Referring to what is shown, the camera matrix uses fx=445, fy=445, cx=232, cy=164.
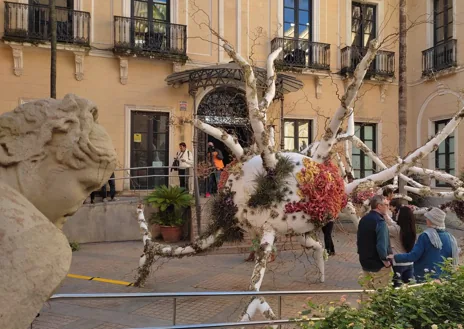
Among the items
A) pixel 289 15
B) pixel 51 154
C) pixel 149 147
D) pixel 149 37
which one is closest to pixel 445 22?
pixel 289 15

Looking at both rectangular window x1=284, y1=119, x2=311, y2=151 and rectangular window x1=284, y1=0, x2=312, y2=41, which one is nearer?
rectangular window x1=284, y1=119, x2=311, y2=151

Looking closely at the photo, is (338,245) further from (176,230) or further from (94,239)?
(94,239)

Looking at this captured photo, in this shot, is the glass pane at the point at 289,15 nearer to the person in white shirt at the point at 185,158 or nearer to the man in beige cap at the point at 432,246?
the person in white shirt at the point at 185,158

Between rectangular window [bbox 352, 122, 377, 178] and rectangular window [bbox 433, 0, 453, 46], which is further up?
rectangular window [bbox 433, 0, 453, 46]

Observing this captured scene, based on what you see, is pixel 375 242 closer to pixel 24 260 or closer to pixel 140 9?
pixel 24 260

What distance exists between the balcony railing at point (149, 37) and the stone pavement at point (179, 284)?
20.9 feet

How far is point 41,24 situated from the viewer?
13547mm

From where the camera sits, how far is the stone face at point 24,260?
1503 mm

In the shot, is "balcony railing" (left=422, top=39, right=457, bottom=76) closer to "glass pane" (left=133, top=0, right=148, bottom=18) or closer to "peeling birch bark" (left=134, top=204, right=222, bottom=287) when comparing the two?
"glass pane" (left=133, top=0, right=148, bottom=18)

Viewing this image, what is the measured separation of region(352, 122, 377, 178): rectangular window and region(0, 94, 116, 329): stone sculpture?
16308 millimetres

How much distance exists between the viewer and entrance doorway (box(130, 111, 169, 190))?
1488cm

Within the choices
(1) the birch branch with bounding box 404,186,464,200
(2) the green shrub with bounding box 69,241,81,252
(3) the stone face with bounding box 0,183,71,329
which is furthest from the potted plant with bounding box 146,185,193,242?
(3) the stone face with bounding box 0,183,71,329

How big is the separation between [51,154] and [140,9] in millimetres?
14449

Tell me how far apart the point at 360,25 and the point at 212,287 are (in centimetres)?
1440
